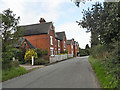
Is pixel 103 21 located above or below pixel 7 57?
above

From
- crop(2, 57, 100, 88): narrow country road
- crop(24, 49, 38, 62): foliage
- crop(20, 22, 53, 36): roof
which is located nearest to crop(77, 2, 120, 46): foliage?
crop(2, 57, 100, 88): narrow country road

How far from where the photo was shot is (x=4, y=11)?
10.2 metres

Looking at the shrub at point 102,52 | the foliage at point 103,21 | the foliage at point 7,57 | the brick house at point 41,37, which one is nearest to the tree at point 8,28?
the foliage at point 7,57

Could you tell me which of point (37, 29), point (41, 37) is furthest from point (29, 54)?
point (37, 29)

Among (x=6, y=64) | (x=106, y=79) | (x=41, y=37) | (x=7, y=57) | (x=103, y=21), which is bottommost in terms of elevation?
(x=106, y=79)

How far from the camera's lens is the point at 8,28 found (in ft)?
33.9

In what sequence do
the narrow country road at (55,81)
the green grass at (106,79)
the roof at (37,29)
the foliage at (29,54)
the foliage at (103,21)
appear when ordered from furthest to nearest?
A: 1. the roof at (37,29)
2. the foliage at (29,54)
3. the narrow country road at (55,81)
4. the foliage at (103,21)
5. the green grass at (106,79)

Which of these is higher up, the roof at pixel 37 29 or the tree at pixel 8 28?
the roof at pixel 37 29

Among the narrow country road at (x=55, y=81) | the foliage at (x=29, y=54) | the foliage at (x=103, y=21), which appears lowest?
the narrow country road at (x=55, y=81)

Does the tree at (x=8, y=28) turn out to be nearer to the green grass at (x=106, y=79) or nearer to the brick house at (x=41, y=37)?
the green grass at (x=106, y=79)

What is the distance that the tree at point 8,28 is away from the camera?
32.8ft

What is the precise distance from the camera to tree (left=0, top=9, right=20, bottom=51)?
9992mm

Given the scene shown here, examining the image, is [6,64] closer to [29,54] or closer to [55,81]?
[55,81]

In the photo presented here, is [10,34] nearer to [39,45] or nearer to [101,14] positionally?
[101,14]
